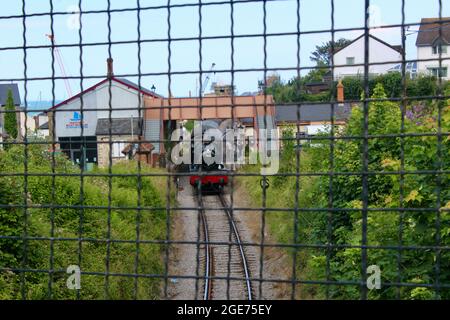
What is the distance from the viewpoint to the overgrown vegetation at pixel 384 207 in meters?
3.04

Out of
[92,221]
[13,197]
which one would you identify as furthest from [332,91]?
[92,221]

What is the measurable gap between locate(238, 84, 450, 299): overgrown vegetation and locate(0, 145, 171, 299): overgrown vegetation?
70.1 inches

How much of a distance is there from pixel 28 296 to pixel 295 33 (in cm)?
442

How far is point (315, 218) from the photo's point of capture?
28.6 feet

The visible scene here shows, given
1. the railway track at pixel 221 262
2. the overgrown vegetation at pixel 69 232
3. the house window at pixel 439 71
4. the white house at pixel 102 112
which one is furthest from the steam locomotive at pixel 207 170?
the house window at pixel 439 71

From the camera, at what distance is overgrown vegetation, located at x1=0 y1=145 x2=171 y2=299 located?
5836 millimetres

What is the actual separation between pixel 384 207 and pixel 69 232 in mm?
4866

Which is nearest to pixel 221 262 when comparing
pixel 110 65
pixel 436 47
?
pixel 436 47

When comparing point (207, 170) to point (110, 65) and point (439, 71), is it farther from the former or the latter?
point (439, 71)

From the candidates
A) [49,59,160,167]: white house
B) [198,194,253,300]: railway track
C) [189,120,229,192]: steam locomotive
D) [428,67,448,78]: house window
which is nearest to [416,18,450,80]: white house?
[428,67,448,78]: house window

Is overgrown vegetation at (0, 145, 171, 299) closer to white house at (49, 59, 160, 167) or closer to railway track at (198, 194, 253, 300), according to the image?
white house at (49, 59, 160, 167)

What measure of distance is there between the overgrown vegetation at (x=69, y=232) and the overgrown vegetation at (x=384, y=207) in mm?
1780
